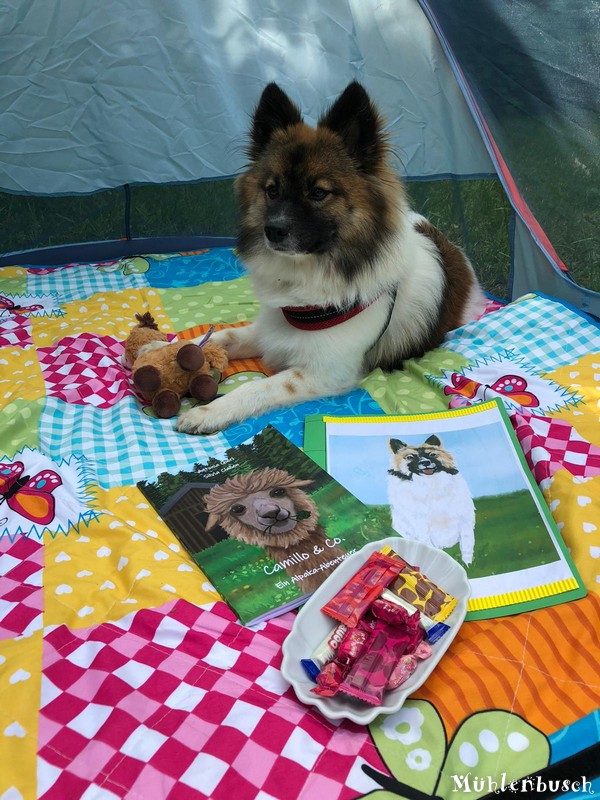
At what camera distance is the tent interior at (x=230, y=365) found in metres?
1.09

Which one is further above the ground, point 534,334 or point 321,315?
point 321,315

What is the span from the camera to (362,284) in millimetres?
2188

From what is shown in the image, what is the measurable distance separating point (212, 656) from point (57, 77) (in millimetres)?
2880

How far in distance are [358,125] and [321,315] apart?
1.99ft

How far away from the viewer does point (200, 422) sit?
2.03 meters

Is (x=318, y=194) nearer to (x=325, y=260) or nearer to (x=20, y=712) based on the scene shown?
(x=325, y=260)

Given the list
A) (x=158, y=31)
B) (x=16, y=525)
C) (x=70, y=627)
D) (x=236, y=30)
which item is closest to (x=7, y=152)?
(x=158, y=31)

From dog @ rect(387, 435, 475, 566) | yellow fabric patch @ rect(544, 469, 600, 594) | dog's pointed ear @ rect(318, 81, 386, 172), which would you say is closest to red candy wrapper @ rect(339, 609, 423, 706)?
dog @ rect(387, 435, 475, 566)

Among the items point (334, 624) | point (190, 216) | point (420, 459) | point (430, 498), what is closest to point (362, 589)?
point (334, 624)

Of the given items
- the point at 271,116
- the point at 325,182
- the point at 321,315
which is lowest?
the point at 321,315

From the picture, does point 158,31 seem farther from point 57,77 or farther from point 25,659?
point 25,659

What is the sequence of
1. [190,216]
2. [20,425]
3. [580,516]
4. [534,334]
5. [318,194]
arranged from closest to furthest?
[580,516] < [20,425] < [318,194] < [534,334] < [190,216]

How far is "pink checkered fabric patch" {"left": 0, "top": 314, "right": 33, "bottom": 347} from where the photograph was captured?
8.27ft

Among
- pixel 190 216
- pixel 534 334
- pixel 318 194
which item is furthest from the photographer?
pixel 190 216
